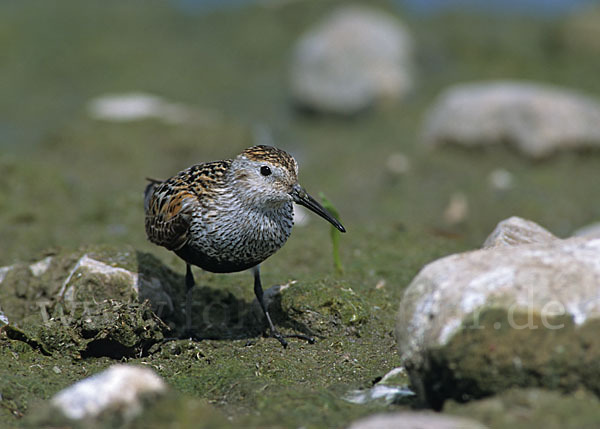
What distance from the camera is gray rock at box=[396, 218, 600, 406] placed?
12.6 ft

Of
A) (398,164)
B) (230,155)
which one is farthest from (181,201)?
(230,155)

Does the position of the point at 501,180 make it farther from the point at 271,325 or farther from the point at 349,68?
the point at 271,325

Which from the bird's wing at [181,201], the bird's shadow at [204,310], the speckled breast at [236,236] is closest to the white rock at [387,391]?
the bird's shadow at [204,310]

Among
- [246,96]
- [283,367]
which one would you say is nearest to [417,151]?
[246,96]

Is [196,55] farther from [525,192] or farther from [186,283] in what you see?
[186,283]

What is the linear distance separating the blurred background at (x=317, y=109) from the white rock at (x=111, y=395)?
435 cm

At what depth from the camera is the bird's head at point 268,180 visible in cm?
569

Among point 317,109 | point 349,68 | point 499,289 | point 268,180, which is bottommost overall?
point 317,109

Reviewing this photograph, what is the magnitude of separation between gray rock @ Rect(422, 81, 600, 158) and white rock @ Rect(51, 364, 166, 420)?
9.38 meters

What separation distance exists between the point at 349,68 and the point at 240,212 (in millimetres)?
9711

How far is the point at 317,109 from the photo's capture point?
14969 mm

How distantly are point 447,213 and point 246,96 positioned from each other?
6.92m

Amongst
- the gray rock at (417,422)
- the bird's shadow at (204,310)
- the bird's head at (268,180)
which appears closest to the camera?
the gray rock at (417,422)

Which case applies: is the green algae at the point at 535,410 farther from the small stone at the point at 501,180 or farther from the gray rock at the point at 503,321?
the small stone at the point at 501,180
